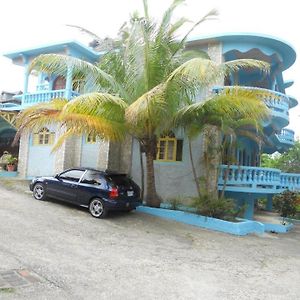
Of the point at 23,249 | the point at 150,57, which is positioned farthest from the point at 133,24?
the point at 23,249

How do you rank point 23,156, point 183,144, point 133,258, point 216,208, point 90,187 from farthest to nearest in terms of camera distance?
point 23,156 < point 183,144 < point 216,208 < point 90,187 < point 133,258

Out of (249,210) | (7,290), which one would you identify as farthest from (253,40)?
(7,290)

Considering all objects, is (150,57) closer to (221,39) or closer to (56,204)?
(221,39)

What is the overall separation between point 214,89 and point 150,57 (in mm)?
3338

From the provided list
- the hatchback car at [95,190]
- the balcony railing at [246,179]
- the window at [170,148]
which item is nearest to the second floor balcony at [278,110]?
the balcony railing at [246,179]

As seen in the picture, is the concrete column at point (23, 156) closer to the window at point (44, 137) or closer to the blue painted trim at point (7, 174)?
the blue painted trim at point (7, 174)

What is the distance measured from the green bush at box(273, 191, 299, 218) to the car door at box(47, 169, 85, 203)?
8629 mm

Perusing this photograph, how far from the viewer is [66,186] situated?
1227 centimetres

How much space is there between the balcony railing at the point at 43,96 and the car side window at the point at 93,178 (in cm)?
572

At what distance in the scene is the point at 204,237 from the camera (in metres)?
10.7

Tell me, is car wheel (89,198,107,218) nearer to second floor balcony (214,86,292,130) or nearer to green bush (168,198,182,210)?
green bush (168,198,182,210)

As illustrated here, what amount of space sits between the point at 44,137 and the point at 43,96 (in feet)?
6.75

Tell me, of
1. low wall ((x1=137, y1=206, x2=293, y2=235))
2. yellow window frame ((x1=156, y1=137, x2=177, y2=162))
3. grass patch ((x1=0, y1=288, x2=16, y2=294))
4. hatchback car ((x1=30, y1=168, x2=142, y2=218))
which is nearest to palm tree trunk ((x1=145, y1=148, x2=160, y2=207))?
low wall ((x1=137, y1=206, x2=293, y2=235))

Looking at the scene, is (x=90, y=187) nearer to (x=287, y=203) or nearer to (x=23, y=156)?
(x=23, y=156)
